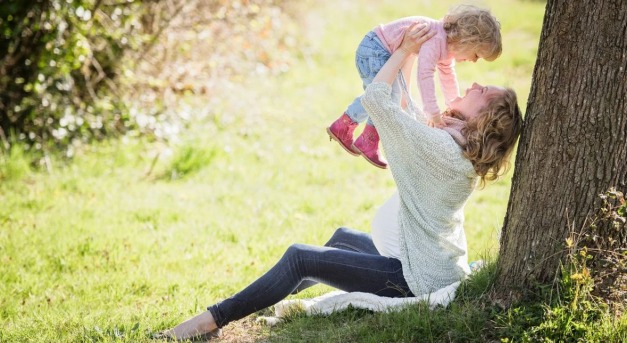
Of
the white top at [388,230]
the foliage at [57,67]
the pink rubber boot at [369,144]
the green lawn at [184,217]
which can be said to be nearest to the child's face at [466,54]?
the green lawn at [184,217]

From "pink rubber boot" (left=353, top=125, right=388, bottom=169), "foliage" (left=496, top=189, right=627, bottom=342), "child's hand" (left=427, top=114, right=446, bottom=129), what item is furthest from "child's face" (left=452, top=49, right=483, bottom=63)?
"foliage" (left=496, top=189, right=627, bottom=342)

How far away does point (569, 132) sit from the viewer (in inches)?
118

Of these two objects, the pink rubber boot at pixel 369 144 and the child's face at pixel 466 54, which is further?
the pink rubber boot at pixel 369 144

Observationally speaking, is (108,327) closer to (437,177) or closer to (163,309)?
(163,309)

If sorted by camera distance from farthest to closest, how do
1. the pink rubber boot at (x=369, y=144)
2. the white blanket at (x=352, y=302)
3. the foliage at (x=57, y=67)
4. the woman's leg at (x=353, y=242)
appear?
1. the foliage at (x=57, y=67)
2. the woman's leg at (x=353, y=242)
3. the pink rubber boot at (x=369, y=144)
4. the white blanket at (x=352, y=302)

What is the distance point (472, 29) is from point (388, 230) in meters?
1.08

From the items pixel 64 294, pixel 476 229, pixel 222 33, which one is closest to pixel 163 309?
pixel 64 294

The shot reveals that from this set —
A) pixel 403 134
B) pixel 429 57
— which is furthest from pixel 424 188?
pixel 429 57

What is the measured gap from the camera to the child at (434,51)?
3367mm

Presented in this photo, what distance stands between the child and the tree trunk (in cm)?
36

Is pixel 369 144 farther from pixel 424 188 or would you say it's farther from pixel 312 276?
pixel 312 276

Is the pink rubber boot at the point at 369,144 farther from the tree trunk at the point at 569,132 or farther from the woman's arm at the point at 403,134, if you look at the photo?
the tree trunk at the point at 569,132

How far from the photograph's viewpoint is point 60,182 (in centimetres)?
603

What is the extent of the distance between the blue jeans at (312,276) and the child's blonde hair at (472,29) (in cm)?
112
